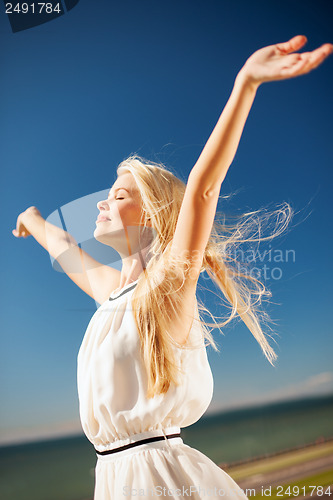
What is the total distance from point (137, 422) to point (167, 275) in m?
0.23

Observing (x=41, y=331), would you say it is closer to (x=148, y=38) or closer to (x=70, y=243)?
(x=70, y=243)

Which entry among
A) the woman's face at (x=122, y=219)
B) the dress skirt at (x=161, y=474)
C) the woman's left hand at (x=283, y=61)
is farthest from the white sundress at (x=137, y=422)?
the woman's left hand at (x=283, y=61)

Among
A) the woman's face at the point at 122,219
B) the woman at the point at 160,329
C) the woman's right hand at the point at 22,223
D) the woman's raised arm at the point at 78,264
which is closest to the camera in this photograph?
the woman at the point at 160,329

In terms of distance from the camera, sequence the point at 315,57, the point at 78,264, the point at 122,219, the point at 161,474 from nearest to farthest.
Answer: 1. the point at 315,57
2. the point at 161,474
3. the point at 122,219
4. the point at 78,264

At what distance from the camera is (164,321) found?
699mm

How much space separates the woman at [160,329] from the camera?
61 centimetres

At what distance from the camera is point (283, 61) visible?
0.54 metres

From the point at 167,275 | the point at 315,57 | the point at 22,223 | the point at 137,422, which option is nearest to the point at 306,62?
the point at 315,57

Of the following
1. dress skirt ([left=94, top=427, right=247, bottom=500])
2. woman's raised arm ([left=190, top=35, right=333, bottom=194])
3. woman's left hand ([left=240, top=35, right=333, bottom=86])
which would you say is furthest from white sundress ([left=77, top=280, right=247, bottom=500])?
woman's left hand ([left=240, top=35, right=333, bottom=86])

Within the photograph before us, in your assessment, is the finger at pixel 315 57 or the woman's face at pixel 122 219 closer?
the finger at pixel 315 57

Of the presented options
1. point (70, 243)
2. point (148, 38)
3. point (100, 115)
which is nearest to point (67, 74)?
point (100, 115)

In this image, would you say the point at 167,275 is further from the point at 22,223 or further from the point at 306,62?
the point at 22,223

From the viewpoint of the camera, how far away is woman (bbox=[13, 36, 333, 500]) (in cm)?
61

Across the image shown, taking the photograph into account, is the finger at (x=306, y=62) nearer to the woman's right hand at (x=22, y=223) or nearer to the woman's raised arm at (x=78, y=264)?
the woman's raised arm at (x=78, y=264)
